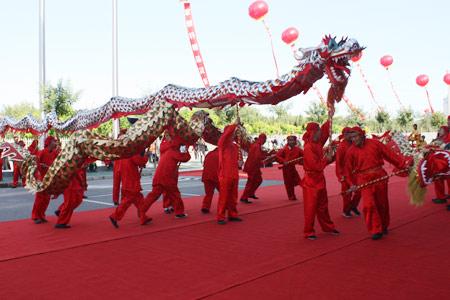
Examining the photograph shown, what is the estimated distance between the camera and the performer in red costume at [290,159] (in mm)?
8352

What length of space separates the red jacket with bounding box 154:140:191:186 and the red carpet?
647 millimetres

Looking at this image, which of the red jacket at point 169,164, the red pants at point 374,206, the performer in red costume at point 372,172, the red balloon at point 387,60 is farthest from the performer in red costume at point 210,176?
the red balloon at point 387,60

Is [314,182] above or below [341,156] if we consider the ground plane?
below

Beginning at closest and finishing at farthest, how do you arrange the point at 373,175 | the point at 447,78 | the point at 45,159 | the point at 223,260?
the point at 223,260 → the point at 373,175 → the point at 45,159 → the point at 447,78

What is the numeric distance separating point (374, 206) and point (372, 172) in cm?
41

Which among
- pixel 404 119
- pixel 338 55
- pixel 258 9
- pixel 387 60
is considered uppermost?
pixel 387 60

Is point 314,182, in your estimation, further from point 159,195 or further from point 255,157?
point 255,157

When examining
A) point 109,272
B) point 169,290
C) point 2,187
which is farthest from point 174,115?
point 2,187

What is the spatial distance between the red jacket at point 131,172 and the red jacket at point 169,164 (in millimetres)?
422

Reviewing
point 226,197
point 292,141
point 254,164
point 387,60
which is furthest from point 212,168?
point 387,60

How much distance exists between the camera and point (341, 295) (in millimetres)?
3334

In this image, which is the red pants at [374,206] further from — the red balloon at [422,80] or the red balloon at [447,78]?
the red balloon at [422,80]

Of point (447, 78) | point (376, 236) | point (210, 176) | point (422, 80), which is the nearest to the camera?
point (376, 236)

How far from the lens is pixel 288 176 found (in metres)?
8.82
